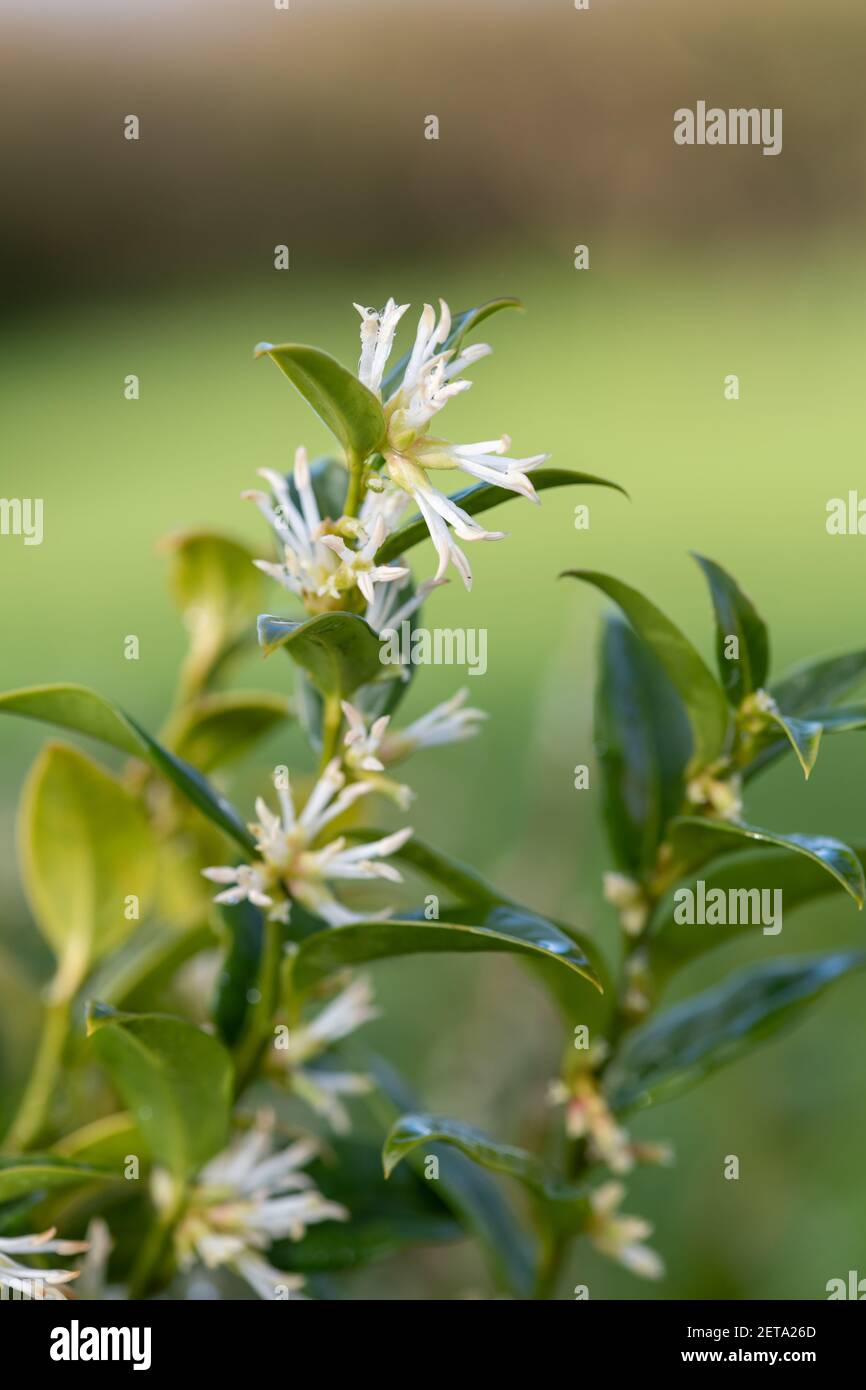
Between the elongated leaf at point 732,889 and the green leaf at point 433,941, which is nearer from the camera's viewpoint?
the green leaf at point 433,941

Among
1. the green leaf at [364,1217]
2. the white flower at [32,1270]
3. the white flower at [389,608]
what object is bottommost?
the green leaf at [364,1217]

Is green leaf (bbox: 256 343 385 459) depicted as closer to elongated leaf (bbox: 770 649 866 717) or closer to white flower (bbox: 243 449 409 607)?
white flower (bbox: 243 449 409 607)

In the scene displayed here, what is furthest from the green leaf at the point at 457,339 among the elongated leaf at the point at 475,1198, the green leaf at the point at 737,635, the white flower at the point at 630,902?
the elongated leaf at the point at 475,1198

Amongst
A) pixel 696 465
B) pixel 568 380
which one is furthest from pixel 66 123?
pixel 696 465

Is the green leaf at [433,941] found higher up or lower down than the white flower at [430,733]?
lower down

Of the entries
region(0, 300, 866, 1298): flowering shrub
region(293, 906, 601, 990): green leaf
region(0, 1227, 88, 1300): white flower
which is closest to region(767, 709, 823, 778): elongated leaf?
region(0, 300, 866, 1298): flowering shrub

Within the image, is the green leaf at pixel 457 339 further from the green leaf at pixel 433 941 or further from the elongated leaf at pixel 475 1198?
the elongated leaf at pixel 475 1198
